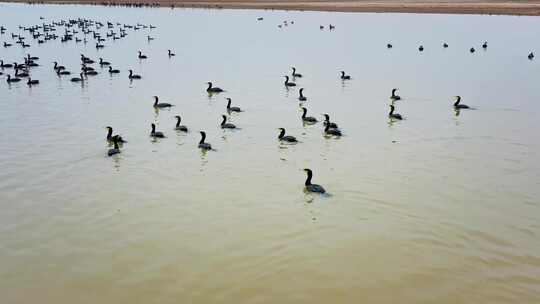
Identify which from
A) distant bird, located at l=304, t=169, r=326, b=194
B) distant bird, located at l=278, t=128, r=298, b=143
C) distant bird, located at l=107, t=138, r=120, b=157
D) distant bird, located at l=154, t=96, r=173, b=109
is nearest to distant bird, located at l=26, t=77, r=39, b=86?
distant bird, located at l=154, t=96, r=173, b=109

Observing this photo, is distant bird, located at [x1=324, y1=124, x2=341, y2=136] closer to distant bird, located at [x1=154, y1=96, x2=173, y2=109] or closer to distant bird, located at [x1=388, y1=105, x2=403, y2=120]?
distant bird, located at [x1=388, y1=105, x2=403, y2=120]

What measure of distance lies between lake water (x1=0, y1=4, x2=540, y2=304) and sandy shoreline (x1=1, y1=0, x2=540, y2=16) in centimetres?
5710

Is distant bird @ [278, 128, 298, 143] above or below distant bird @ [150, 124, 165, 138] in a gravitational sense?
above

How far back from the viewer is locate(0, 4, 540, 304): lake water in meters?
12.9

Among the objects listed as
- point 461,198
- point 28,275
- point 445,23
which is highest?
point 445,23

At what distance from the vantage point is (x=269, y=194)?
1788cm

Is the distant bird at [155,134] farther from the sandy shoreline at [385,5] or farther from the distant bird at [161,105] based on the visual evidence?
the sandy shoreline at [385,5]

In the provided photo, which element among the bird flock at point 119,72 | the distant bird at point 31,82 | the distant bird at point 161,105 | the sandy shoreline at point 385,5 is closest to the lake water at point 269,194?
the bird flock at point 119,72

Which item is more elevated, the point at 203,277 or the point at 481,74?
the point at 481,74

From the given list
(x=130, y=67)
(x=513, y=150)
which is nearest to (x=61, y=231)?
(x=513, y=150)

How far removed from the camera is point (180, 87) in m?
35.1

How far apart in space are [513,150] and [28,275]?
58.1 feet

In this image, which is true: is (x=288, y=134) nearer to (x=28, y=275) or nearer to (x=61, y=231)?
(x=61, y=231)

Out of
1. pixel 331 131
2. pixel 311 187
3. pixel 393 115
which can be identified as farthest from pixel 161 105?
pixel 311 187
